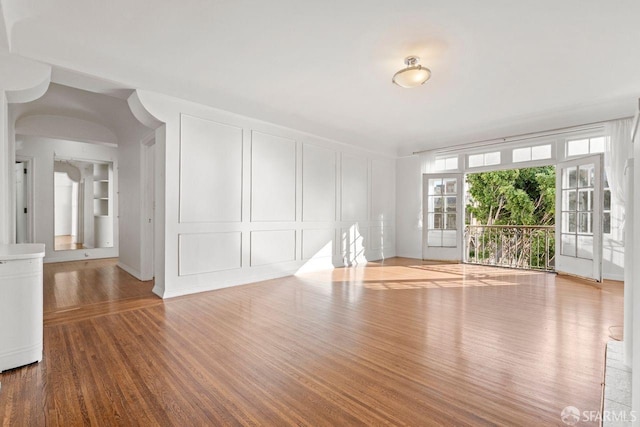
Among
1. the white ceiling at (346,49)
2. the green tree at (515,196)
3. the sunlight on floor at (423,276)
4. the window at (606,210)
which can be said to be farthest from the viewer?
the green tree at (515,196)

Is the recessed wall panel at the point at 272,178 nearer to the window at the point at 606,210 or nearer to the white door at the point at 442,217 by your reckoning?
the white door at the point at 442,217

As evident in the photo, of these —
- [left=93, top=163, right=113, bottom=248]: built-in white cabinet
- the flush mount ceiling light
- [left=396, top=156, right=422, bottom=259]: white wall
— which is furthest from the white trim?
[left=396, top=156, right=422, bottom=259]: white wall

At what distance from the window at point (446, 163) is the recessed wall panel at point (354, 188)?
5.73 feet

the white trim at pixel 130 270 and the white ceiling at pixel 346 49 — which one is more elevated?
the white ceiling at pixel 346 49

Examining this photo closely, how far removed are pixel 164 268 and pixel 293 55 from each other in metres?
3.04

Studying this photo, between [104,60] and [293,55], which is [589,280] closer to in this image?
[293,55]

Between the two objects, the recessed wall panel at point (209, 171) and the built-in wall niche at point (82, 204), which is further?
the built-in wall niche at point (82, 204)

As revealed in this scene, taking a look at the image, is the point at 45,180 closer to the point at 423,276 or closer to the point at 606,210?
the point at 423,276

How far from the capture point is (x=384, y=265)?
6.54 meters

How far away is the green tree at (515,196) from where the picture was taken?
31.0ft

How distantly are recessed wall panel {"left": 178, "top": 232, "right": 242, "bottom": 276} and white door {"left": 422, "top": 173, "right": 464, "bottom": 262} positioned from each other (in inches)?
181

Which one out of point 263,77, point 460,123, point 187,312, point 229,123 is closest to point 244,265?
point 187,312

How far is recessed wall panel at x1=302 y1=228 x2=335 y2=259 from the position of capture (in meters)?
5.81

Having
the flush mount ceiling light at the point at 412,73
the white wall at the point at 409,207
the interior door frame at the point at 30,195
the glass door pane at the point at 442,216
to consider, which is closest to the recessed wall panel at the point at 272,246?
the flush mount ceiling light at the point at 412,73
